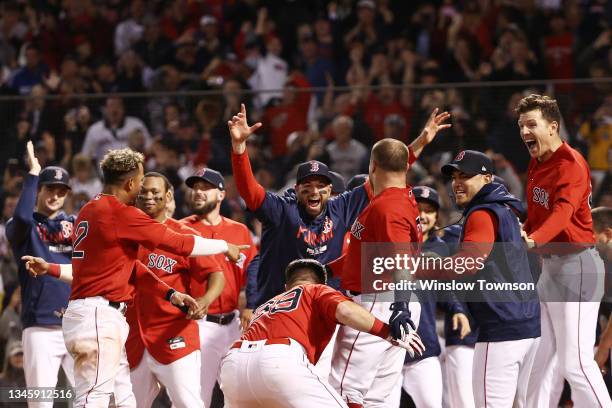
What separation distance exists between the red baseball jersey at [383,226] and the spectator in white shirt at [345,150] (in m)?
3.34

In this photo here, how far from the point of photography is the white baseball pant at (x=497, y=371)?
6121 mm

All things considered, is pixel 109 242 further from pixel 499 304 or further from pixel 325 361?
pixel 499 304

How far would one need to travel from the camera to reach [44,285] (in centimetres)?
790

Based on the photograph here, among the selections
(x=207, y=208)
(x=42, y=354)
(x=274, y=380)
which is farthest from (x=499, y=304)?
(x=42, y=354)

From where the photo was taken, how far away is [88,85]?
12703 millimetres

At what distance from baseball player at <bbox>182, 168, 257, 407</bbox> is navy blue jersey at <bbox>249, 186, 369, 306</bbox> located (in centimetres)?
72

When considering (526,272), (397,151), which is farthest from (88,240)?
(526,272)

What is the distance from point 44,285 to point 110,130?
2.59m

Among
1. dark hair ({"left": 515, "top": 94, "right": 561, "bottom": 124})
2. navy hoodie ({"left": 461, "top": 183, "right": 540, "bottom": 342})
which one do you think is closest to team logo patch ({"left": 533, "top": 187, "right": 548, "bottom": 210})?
navy hoodie ({"left": 461, "top": 183, "right": 540, "bottom": 342})

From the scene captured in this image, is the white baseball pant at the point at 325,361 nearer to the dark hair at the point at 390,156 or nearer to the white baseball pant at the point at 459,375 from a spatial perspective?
the dark hair at the point at 390,156

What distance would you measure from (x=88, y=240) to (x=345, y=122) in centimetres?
408

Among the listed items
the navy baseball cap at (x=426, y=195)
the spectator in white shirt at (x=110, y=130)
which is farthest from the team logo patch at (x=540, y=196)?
the spectator in white shirt at (x=110, y=130)

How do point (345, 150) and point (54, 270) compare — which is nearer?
point (54, 270)

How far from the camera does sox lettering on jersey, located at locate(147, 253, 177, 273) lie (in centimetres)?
753
